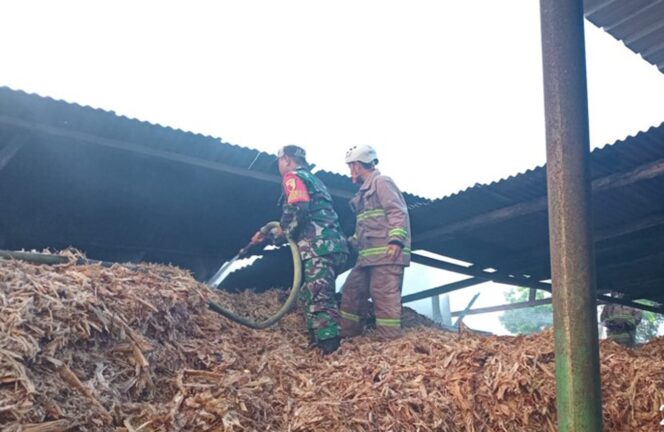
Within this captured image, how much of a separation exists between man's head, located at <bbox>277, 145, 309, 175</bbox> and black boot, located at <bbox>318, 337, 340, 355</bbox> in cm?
186

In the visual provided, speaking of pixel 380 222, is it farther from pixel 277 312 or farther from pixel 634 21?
pixel 634 21

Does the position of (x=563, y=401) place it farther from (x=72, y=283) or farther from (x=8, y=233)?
(x=8, y=233)

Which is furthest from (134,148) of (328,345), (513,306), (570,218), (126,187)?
(513,306)

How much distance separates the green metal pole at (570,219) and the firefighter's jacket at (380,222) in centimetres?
362

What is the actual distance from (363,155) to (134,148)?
247 centimetres

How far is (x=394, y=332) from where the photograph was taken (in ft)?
20.8

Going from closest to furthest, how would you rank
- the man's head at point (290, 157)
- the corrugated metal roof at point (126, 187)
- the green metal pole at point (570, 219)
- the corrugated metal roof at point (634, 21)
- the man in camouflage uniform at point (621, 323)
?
the green metal pole at point (570, 219) < the corrugated metal roof at point (634, 21) < the corrugated metal roof at point (126, 187) < the man's head at point (290, 157) < the man in camouflage uniform at point (621, 323)

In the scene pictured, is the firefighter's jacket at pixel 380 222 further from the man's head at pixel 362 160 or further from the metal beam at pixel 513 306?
the metal beam at pixel 513 306

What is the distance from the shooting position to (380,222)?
6.75 meters

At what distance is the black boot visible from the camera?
6117 mm

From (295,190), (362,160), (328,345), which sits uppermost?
(362,160)

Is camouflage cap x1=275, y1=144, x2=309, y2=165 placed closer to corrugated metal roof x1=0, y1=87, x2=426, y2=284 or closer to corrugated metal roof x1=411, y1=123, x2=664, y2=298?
corrugated metal roof x1=0, y1=87, x2=426, y2=284

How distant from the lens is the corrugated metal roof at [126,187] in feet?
19.5

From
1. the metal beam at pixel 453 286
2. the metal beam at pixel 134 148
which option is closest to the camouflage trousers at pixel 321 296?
the metal beam at pixel 134 148
